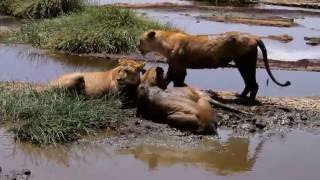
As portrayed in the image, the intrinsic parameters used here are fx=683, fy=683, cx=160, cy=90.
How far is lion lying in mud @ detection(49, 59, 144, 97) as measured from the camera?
394 inches

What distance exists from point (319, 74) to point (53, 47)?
6.62 metres

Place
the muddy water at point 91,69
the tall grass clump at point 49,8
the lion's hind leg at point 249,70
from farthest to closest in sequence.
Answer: the tall grass clump at point 49,8, the muddy water at point 91,69, the lion's hind leg at point 249,70

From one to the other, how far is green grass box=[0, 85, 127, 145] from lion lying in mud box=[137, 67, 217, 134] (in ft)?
1.29

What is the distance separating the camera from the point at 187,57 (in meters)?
11.5

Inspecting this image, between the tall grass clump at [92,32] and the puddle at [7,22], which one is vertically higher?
the tall grass clump at [92,32]

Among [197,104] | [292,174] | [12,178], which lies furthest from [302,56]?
[12,178]

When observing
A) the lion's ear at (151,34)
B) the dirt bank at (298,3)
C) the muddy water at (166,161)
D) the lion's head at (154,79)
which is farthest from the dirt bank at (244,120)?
the dirt bank at (298,3)

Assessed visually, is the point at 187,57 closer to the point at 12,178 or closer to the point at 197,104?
the point at 197,104

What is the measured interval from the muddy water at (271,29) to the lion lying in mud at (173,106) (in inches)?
317

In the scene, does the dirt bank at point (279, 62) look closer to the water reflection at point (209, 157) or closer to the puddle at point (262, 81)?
the puddle at point (262, 81)

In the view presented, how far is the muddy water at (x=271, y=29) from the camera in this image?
60.7ft

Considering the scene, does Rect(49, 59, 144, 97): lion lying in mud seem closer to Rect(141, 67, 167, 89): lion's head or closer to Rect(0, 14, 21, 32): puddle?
Rect(141, 67, 167, 89): lion's head

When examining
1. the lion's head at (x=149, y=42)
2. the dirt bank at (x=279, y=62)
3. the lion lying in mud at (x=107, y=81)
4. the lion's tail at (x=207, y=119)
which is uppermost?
the lion's head at (x=149, y=42)

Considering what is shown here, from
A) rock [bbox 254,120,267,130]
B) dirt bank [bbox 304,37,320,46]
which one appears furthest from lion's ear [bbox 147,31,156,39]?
dirt bank [bbox 304,37,320,46]
